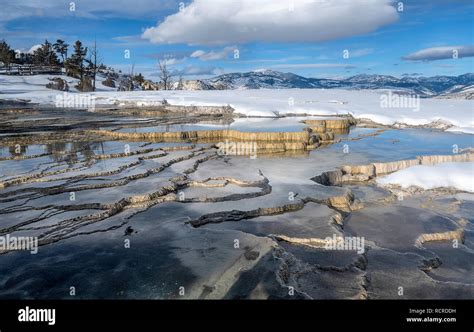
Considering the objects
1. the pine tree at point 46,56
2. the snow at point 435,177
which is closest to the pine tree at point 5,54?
the pine tree at point 46,56

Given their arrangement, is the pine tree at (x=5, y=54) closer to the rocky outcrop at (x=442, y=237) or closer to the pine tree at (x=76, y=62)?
the pine tree at (x=76, y=62)

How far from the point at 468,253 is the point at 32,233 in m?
6.65

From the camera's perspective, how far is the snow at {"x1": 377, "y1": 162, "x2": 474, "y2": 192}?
28.6 feet

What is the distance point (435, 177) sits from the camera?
9.00 m

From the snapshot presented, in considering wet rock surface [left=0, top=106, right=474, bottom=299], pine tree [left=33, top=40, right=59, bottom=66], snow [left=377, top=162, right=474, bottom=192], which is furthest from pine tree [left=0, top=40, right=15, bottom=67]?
snow [left=377, top=162, right=474, bottom=192]

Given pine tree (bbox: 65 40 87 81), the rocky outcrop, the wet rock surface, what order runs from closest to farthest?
the wet rock surface → the rocky outcrop → pine tree (bbox: 65 40 87 81)

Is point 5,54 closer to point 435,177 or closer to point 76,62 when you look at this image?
point 76,62

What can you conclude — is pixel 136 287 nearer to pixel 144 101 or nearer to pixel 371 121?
pixel 371 121

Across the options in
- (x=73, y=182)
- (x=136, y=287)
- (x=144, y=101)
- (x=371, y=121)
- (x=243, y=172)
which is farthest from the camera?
(x=144, y=101)

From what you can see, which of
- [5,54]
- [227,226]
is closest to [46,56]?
[5,54]

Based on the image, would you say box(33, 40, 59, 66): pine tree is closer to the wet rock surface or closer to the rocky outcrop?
the wet rock surface

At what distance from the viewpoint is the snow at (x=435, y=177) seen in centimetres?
871

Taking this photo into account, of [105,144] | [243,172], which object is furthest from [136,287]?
[105,144]
